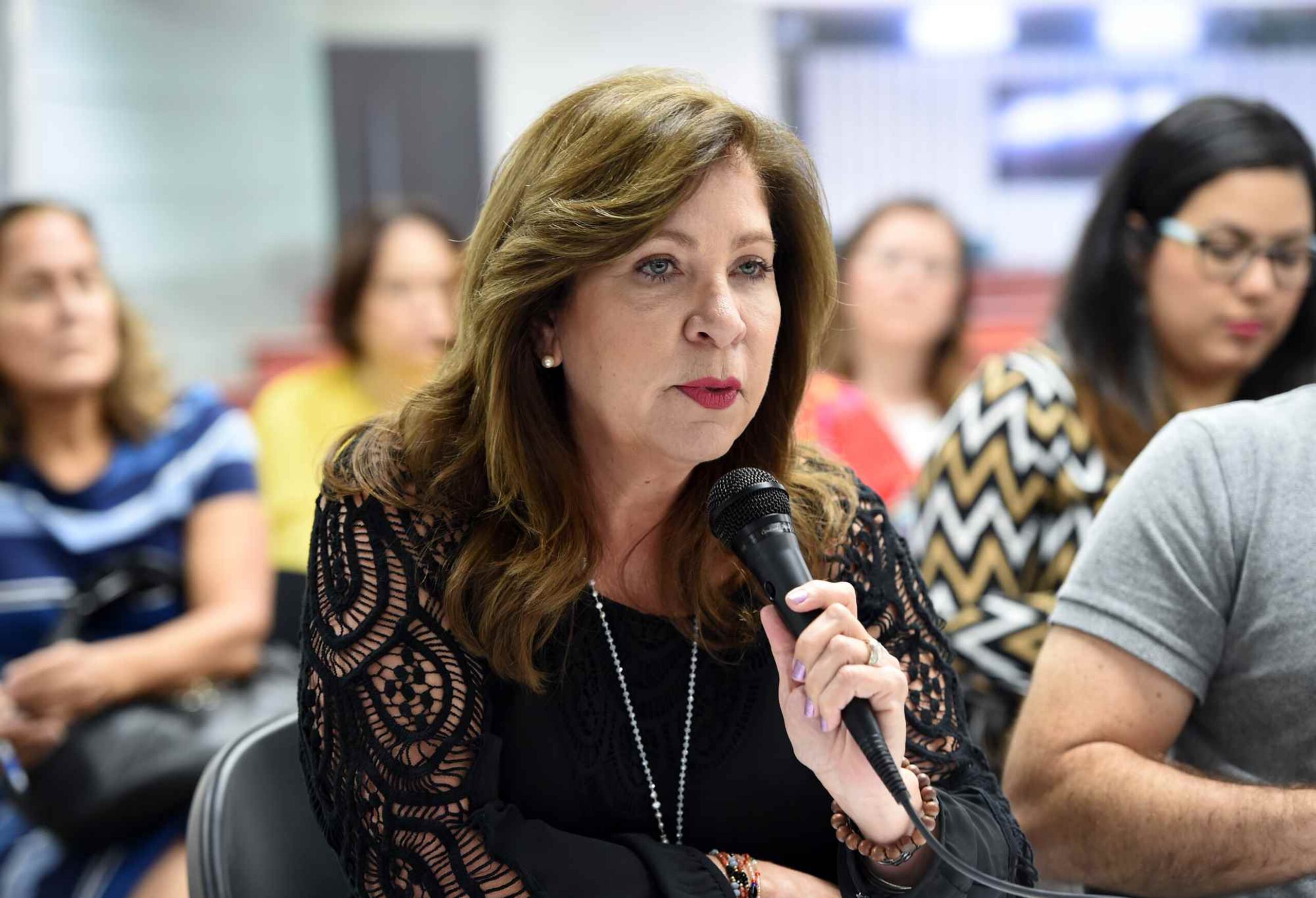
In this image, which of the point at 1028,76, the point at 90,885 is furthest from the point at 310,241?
the point at 90,885

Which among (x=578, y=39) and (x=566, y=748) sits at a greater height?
(x=578, y=39)

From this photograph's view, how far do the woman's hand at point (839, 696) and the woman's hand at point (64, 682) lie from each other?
4.65ft

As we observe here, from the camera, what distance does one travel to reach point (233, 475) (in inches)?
97.0

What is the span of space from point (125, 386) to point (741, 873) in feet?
5.73

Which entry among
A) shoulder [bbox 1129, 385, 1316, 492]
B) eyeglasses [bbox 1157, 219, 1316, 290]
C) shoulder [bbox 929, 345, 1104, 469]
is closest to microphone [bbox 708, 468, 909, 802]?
shoulder [bbox 1129, 385, 1316, 492]

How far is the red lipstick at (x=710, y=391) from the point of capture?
1263mm

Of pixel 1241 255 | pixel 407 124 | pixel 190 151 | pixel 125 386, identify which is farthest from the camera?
pixel 407 124

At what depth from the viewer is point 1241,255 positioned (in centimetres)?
196

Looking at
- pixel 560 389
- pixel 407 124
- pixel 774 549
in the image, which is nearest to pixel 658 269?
pixel 560 389

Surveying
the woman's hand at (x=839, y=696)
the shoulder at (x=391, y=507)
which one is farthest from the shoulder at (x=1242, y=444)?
the shoulder at (x=391, y=507)

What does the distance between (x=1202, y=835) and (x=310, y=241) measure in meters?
7.65

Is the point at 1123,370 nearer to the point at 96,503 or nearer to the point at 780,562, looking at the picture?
the point at 780,562

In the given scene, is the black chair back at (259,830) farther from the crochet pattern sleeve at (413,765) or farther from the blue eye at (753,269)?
the blue eye at (753,269)

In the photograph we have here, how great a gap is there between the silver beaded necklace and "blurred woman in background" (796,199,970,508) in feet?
7.18
